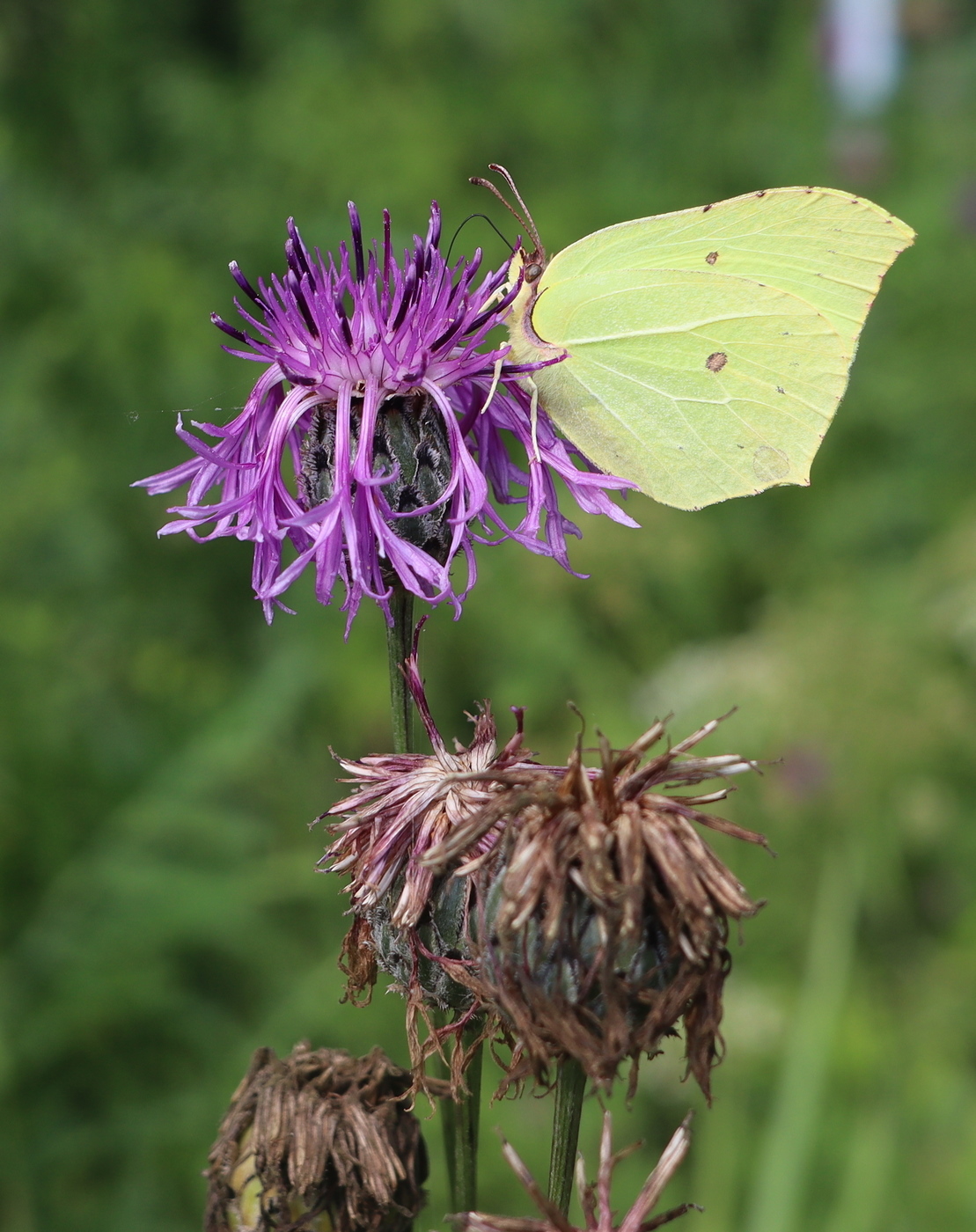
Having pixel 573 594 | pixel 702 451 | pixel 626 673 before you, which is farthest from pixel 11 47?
pixel 702 451

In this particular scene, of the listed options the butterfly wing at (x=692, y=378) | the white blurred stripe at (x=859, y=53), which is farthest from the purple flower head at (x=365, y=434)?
the white blurred stripe at (x=859, y=53)

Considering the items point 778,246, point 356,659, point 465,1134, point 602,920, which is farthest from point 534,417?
point 356,659

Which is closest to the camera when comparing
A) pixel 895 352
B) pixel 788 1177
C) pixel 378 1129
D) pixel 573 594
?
pixel 378 1129

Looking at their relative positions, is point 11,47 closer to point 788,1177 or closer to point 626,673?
point 626,673

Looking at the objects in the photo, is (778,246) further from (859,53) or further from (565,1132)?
(859,53)

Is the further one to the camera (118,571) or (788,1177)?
(118,571)

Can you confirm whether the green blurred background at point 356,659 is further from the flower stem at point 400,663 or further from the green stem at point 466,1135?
the flower stem at point 400,663
